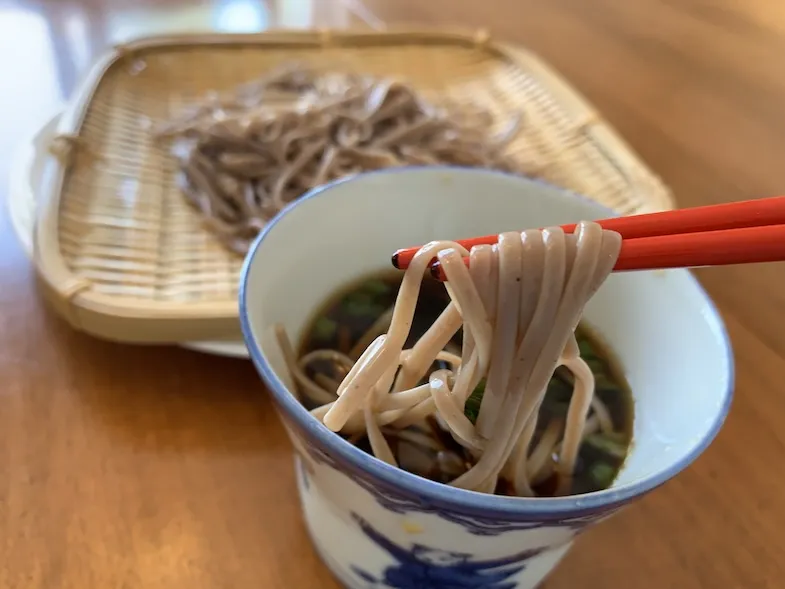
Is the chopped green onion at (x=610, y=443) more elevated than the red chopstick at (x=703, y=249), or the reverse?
the red chopstick at (x=703, y=249)

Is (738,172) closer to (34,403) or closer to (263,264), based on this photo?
(263,264)

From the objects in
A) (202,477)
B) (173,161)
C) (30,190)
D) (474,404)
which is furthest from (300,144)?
(474,404)

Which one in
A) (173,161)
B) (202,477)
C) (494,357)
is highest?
(494,357)

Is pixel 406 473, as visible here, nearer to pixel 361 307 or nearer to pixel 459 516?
pixel 459 516

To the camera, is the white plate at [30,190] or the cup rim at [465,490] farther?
the white plate at [30,190]

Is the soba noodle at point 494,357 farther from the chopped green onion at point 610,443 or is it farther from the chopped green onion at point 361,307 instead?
the chopped green onion at point 361,307

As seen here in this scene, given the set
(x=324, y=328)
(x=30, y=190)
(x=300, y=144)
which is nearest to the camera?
(x=324, y=328)

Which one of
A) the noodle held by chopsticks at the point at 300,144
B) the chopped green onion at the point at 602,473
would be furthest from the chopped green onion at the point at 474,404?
the noodle held by chopsticks at the point at 300,144

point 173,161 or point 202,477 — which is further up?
point 173,161
